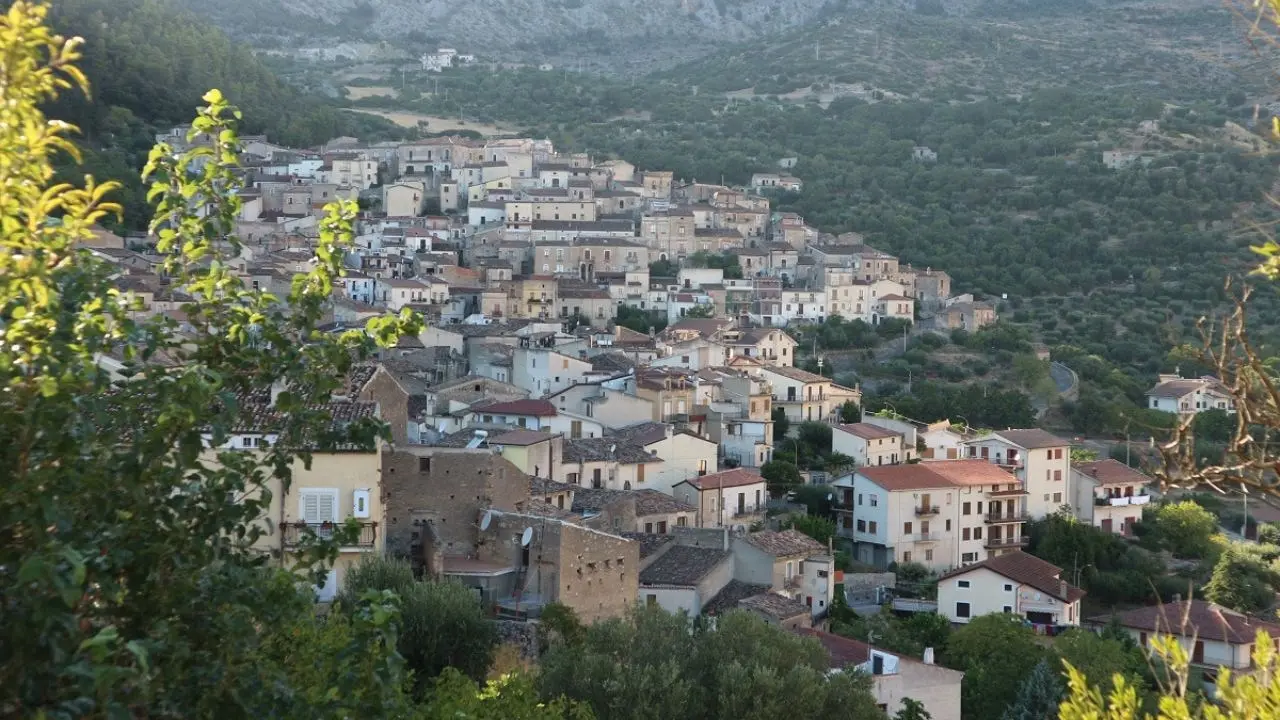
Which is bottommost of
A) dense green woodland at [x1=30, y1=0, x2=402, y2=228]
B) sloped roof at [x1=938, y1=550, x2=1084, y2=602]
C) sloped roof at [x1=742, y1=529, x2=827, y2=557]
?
sloped roof at [x1=938, y1=550, x2=1084, y2=602]

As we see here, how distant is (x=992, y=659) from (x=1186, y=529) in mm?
12973

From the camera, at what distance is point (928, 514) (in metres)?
32.1

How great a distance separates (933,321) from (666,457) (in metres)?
24.7

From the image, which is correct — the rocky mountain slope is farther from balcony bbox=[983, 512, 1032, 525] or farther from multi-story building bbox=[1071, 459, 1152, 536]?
balcony bbox=[983, 512, 1032, 525]

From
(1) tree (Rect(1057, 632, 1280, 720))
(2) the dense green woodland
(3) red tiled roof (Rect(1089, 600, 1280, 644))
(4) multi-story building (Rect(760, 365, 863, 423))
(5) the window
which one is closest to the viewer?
(1) tree (Rect(1057, 632, 1280, 720))

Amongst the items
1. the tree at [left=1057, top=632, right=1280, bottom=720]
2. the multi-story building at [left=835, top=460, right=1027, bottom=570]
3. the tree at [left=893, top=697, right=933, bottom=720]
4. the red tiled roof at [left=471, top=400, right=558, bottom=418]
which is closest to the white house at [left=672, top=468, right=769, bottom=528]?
the multi-story building at [left=835, top=460, right=1027, bottom=570]

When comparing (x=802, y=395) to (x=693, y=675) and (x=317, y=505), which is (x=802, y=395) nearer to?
(x=693, y=675)

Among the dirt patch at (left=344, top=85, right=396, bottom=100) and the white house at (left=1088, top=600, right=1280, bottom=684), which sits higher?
the dirt patch at (left=344, top=85, right=396, bottom=100)

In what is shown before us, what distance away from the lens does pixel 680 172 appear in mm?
74938

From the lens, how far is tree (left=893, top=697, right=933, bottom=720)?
19.7 meters

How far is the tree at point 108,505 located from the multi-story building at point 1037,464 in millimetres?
29470

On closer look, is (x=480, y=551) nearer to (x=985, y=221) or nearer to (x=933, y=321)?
(x=933, y=321)

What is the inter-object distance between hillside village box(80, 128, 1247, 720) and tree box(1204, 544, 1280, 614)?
2869 millimetres

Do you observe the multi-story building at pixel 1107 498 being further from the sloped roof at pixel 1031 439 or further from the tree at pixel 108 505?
the tree at pixel 108 505
